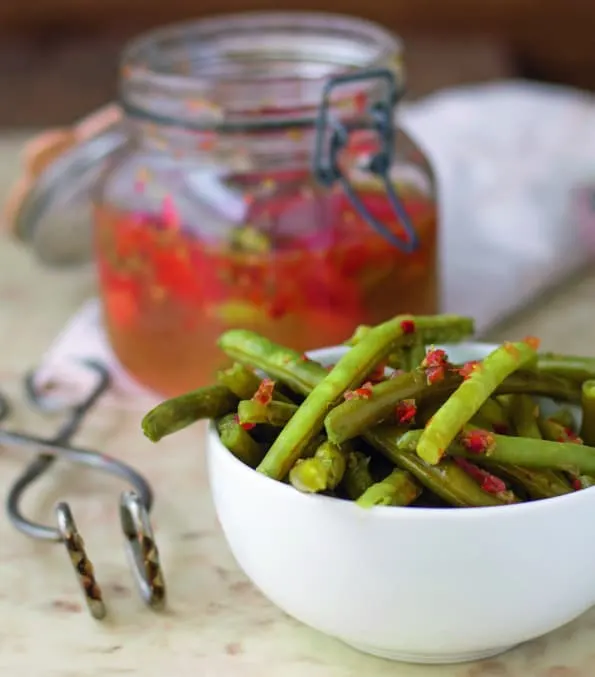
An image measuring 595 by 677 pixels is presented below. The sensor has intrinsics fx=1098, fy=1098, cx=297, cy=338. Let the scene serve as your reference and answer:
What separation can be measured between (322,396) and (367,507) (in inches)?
2.6

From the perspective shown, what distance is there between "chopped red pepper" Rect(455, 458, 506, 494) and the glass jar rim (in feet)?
1.10

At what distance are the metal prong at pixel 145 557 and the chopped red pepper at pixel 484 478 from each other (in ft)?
0.58

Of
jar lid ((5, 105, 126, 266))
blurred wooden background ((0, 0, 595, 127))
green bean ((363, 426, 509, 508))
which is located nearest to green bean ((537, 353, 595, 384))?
green bean ((363, 426, 509, 508))

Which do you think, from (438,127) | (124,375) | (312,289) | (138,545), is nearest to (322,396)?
(138,545)

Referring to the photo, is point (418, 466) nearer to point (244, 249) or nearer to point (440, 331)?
point (440, 331)

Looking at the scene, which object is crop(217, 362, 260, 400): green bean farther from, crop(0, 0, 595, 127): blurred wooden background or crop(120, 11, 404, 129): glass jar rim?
crop(0, 0, 595, 127): blurred wooden background

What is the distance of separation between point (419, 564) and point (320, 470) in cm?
6

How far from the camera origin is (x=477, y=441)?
50cm

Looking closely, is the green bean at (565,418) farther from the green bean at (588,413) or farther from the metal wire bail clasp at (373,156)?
the metal wire bail clasp at (373,156)

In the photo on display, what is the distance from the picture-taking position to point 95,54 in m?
1.85

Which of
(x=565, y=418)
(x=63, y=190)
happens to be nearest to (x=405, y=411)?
(x=565, y=418)

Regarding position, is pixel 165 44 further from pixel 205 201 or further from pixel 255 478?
pixel 255 478

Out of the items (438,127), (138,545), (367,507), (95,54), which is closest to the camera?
(367,507)

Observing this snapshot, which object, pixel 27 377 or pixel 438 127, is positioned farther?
pixel 438 127
